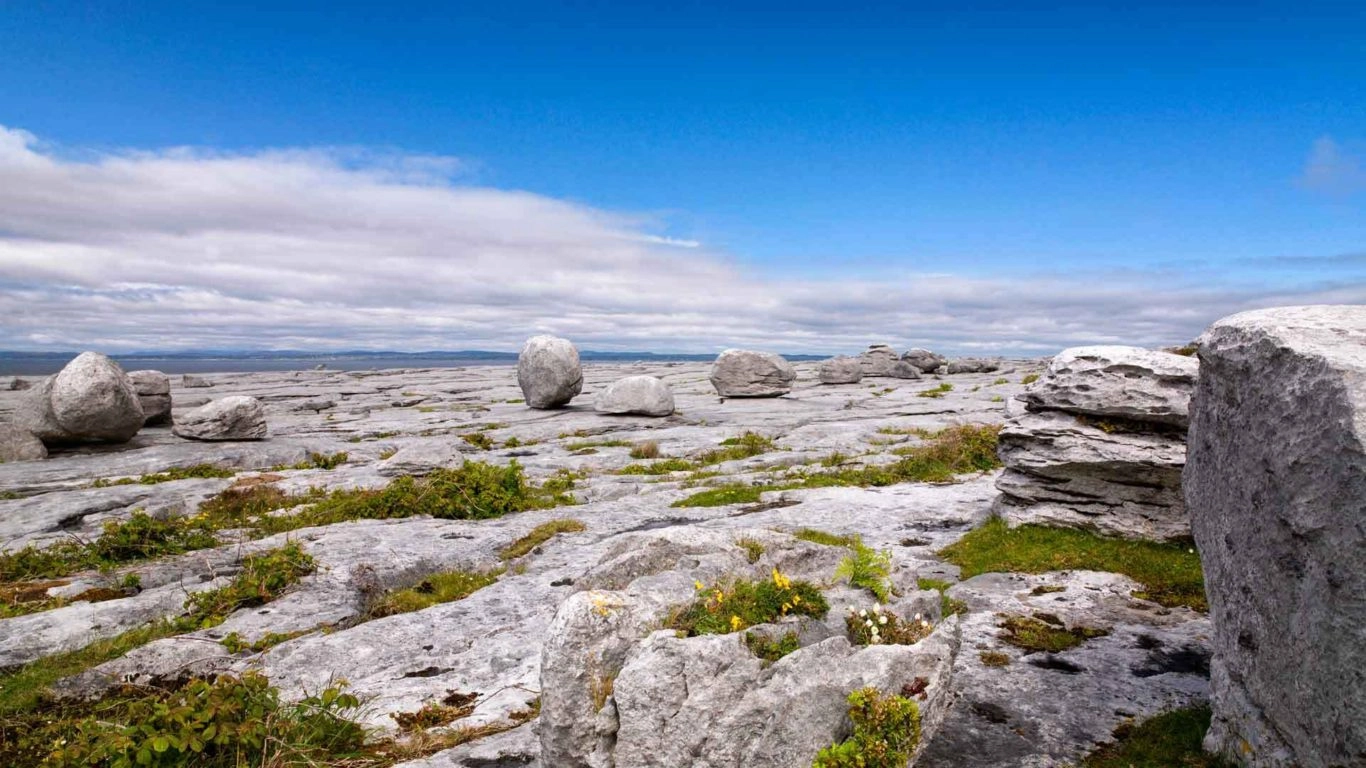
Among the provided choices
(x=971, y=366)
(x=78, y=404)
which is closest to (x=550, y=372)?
(x=78, y=404)

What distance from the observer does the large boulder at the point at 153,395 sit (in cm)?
4250

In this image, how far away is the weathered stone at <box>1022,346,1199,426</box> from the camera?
16.2 metres

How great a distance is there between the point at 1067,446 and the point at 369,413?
188 ft

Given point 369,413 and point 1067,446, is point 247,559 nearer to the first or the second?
point 1067,446

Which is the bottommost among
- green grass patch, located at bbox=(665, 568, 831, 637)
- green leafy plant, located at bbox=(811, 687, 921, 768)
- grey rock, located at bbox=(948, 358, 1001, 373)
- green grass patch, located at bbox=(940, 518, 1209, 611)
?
grey rock, located at bbox=(948, 358, 1001, 373)

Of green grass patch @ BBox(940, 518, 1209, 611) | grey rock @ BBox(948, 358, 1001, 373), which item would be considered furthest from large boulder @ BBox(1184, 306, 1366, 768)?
grey rock @ BBox(948, 358, 1001, 373)

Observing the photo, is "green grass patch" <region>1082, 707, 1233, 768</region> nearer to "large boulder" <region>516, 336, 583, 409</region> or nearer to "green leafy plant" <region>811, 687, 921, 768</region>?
"green leafy plant" <region>811, 687, 921, 768</region>

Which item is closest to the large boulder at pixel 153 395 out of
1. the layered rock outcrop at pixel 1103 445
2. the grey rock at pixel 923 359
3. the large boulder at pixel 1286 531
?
the layered rock outcrop at pixel 1103 445

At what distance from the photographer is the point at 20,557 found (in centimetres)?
1764

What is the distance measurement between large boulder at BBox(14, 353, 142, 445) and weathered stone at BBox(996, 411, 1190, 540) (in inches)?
1604

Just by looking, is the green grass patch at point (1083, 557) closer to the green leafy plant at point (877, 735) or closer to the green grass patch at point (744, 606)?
the green grass patch at point (744, 606)

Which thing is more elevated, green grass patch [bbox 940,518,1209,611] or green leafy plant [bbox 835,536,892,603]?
green leafy plant [bbox 835,536,892,603]

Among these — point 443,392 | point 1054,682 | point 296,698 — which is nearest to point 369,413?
point 443,392

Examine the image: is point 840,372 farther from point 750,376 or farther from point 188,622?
point 188,622
